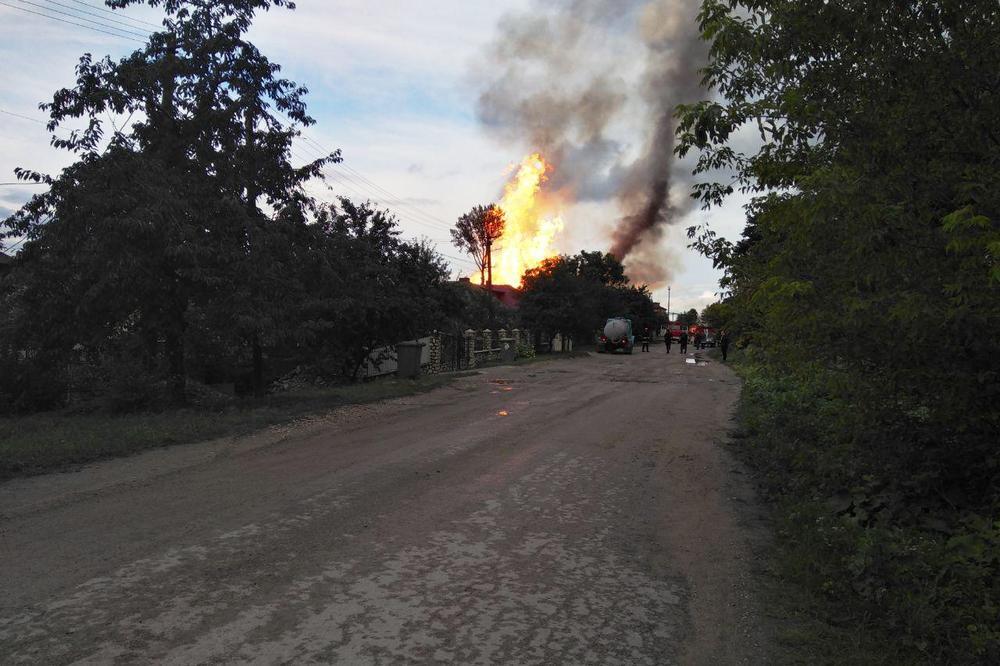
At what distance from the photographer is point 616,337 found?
42.2 metres

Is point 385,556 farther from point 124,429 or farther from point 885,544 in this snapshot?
point 124,429

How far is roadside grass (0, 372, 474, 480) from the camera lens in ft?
25.6

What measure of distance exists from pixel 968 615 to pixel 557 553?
7.98 ft

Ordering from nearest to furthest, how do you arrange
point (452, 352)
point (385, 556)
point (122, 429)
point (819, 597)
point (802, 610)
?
point (802, 610), point (819, 597), point (385, 556), point (122, 429), point (452, 352)

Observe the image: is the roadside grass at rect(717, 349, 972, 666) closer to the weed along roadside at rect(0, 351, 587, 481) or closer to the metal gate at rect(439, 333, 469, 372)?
the weed along roadside at rect(0, 351, 587, 481)

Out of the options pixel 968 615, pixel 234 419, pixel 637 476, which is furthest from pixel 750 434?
pixel 234 419

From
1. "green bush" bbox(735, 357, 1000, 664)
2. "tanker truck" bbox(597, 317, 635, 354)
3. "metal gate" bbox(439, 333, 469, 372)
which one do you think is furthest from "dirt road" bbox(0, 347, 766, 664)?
"tanker truck" bbox(597, 317, 635, 354)

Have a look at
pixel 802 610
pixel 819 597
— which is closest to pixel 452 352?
pixel 819 597

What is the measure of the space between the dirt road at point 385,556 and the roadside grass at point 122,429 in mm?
510

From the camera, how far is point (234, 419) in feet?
36.0

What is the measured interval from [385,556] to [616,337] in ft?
126

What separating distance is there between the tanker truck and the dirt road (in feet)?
110

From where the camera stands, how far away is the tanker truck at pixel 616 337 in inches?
1665

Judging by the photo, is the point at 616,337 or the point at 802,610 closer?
the point at 802,610
